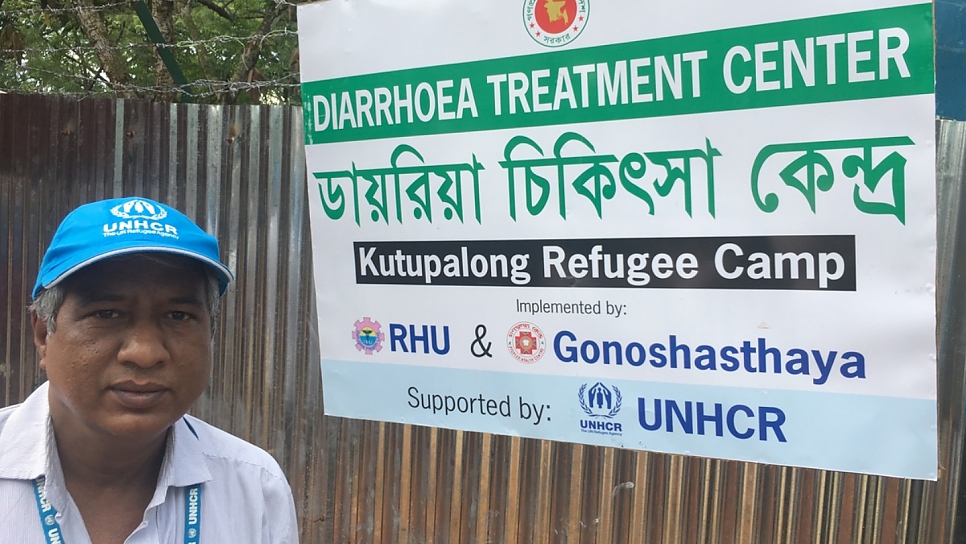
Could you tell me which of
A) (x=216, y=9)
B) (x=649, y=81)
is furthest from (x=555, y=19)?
(x=216, y=9)

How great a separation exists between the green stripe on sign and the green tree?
333 cm

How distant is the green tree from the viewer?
6645 mm

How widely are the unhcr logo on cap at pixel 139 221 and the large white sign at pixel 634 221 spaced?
63.2 inches

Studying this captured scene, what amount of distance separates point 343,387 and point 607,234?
4.19 ft

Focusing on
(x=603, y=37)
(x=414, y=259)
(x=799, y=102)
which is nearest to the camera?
(x=799, y=102)

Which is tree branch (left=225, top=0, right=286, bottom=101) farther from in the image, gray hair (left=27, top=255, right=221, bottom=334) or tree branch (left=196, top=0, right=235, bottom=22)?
gray hair (left=27, top=255, right=221, bottom=334)

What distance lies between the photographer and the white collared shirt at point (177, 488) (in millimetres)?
1422

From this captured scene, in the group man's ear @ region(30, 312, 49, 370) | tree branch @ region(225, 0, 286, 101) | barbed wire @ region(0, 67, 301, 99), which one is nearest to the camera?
man's ear @ region(30, 312, 49, 370)

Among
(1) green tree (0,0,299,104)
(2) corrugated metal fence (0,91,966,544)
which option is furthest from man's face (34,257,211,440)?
(1) green tree (0,0,299,104)

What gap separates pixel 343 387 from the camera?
3.38 m

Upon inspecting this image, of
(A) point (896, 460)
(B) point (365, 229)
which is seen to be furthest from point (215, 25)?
(A) point (896, 460)

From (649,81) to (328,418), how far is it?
196cm

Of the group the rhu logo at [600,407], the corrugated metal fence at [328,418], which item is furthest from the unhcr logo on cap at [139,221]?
the corrugated metal fence at [328,418]

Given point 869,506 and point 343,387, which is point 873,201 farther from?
point 343,387
